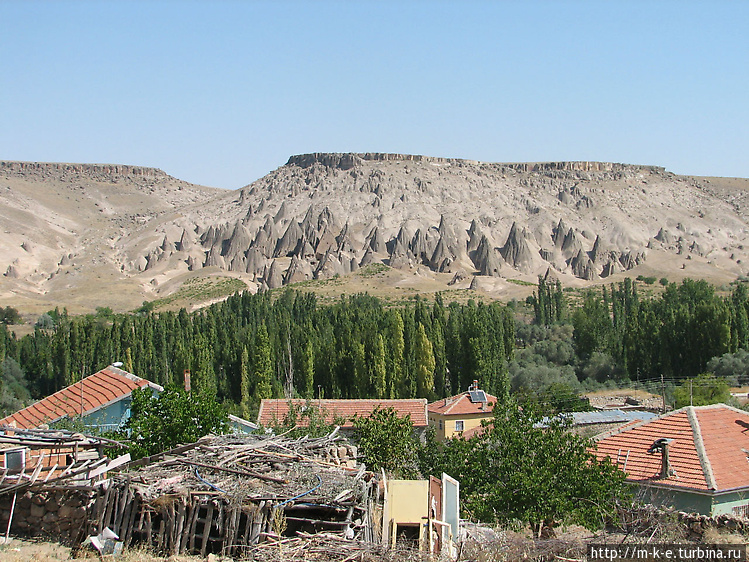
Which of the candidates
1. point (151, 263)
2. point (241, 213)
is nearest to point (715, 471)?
point (151, 263)

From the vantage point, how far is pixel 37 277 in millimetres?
108688

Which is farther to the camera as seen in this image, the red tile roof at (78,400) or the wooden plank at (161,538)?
the red tile roof at (78,400)

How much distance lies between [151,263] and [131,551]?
107603mm

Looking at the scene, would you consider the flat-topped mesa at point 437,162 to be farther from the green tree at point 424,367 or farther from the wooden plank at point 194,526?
the wooden plank at point 194,526

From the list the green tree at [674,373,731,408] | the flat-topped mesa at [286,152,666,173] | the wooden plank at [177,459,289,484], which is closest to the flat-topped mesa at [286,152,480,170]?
the flat-topped mesa at [286,152,666,173]

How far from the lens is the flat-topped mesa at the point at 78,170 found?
174625 millimetres

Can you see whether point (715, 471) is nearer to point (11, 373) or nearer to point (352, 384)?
point (352, 384)

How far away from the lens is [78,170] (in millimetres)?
178875

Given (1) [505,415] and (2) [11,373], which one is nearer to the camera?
(1) [505,415]

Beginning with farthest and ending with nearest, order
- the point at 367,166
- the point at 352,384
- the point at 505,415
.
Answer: the point at 367,166 → the point at 352,384 → the point at 505,415

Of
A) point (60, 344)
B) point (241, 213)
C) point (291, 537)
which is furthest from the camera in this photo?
point (241, 213)

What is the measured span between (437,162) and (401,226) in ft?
120

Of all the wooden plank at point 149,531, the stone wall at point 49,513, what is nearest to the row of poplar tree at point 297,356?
the stone wall at point 49,513

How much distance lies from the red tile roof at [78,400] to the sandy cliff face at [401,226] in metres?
71.8
